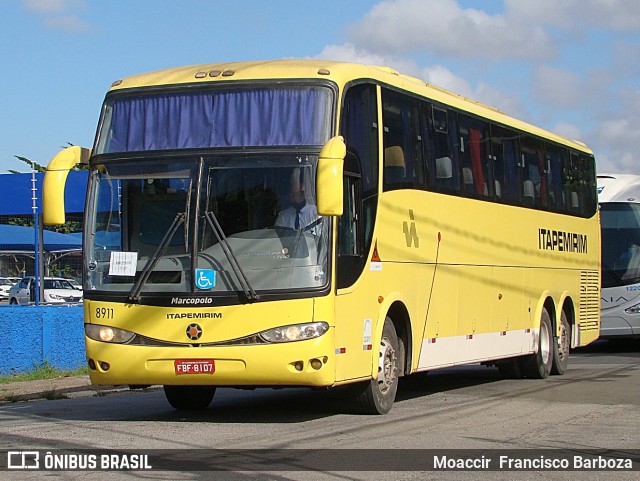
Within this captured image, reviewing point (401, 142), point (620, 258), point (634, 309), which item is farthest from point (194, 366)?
point (620, 258)

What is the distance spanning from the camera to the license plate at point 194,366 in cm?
1134

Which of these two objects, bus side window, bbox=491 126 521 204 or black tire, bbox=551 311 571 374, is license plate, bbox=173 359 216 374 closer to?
bus side window, bbox=491 126 521 204

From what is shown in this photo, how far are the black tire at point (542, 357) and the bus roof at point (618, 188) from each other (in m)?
7.45

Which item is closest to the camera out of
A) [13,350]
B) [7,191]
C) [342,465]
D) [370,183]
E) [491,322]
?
[342,465]

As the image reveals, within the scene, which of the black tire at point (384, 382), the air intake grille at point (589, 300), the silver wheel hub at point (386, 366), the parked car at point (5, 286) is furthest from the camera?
the parked car at point (5, 286)

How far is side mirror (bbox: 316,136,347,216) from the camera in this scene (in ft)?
35.0

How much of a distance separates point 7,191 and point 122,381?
1892 centimetres

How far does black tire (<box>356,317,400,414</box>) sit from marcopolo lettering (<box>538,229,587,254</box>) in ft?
20.2

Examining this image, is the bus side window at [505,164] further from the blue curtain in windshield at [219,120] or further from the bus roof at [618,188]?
the bus roof at [618,188]

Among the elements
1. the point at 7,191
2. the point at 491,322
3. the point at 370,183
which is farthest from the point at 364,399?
the point at 7,191

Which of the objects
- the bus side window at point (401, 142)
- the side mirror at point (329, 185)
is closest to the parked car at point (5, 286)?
the bus side window at point (401, 142)

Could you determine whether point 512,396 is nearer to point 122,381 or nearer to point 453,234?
point 453,234

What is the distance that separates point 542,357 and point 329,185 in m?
8.95

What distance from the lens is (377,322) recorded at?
40.8 feet
